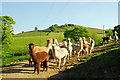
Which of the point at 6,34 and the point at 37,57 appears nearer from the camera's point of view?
the point at 37,57

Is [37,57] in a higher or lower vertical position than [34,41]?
lower

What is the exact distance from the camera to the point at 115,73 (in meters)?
8.00

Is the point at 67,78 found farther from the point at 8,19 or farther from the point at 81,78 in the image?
the point at 8,19

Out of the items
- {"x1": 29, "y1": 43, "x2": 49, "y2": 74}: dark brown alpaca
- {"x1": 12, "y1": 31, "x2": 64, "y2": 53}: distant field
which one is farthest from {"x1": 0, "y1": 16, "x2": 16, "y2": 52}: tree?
{"x1": 12, "y1": 31, "x2": 64, "y2": 53}: distant field

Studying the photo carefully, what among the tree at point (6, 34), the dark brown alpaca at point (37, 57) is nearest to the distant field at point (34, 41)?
the tree at point (6, 34)

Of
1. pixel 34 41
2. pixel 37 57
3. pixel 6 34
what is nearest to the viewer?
pixel 37 57

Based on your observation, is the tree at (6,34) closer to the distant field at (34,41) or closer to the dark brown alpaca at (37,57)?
the dark brown alpaca at (37,57)

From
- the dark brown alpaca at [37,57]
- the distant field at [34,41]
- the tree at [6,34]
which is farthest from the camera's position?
the distant field at [34,41]

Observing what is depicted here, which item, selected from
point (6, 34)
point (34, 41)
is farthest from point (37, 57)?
point (34, 41)

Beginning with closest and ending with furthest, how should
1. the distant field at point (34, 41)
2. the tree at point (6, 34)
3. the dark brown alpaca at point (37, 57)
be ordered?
the dark brown alpaca at point (37, 57), the tree at point (6, 34), the distant field at point (34, 41)

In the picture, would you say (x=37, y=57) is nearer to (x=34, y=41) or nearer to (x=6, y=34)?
(x=6, y=34)

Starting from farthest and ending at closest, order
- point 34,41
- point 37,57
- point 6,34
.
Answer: point 34,41 < point 6,34 < point 37,57

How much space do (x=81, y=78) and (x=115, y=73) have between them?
1.96 meters

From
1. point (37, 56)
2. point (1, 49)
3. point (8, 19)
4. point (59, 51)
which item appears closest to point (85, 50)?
point (59, 51)
